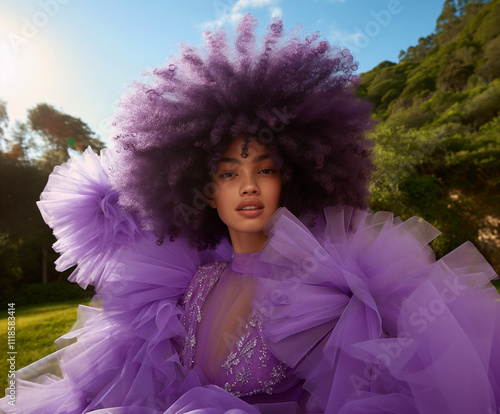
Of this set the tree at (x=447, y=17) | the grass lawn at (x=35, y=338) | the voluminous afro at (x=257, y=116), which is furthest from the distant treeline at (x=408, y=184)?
the tree at (x=447, y=17)

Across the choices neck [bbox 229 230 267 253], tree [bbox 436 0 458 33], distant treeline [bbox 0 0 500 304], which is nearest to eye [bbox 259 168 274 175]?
neck [bbox 229 230 267 253]

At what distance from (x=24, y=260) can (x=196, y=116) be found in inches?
411

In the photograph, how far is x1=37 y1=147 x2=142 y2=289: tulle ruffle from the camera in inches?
75.6

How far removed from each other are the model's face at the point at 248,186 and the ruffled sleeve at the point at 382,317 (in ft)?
0.81

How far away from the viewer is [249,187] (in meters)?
1.50

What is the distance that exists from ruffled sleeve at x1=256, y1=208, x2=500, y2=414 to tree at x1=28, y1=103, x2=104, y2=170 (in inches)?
611

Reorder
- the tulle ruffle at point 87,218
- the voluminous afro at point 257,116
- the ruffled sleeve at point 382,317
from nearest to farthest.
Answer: the ruffled sleeve at point 382,317 < the voluminous afro at point 257,116 < the tulle ruffle at point 87,218

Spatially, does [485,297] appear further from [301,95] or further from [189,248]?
[189,248]

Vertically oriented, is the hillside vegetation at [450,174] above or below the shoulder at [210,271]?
above

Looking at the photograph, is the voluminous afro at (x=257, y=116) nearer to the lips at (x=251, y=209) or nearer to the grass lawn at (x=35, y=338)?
the lips at (x=251, y=209)

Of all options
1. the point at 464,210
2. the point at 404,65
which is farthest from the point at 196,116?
the point at 404,65

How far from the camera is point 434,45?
3606 centimetres

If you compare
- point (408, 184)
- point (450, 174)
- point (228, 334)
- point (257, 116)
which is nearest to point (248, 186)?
point (257, 116)

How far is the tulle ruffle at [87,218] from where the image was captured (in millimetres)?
1920
